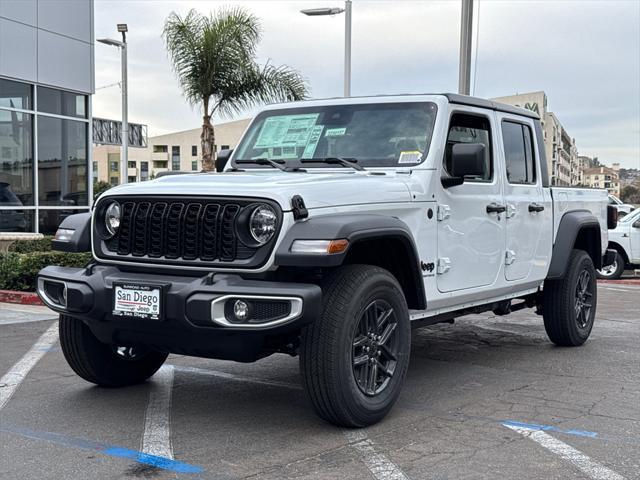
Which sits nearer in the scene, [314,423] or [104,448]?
[104,448]

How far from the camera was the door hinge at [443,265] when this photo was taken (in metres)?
5.84

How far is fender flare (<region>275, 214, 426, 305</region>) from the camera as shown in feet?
15.1

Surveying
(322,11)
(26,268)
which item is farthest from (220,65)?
(26,268)

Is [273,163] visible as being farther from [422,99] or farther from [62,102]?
[62,102]

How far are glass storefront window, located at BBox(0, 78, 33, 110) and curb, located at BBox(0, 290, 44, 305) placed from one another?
699cm

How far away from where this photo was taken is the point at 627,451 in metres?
4.75

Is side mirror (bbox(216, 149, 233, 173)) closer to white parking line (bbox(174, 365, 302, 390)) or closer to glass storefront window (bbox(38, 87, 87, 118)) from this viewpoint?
white parking line (bbox(174, 365, 302, 390))

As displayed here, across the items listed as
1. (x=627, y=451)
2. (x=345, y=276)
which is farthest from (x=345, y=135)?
(x=627, y=451)

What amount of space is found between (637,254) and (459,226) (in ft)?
40.5

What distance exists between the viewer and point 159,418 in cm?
536

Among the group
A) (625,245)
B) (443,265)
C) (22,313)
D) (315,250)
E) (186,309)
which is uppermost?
(315,250)

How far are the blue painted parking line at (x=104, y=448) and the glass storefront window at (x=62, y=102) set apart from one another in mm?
13696

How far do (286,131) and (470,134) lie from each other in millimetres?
1415

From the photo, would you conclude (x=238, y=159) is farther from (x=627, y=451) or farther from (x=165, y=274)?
(x=627, y=451)
